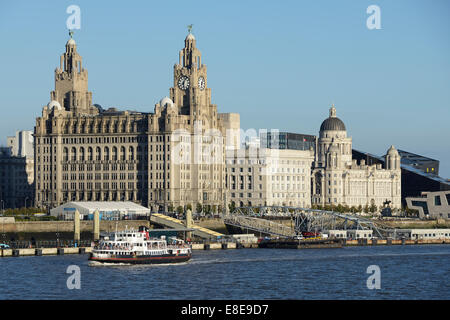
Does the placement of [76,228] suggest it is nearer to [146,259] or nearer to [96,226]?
[96,226]

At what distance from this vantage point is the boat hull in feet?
460

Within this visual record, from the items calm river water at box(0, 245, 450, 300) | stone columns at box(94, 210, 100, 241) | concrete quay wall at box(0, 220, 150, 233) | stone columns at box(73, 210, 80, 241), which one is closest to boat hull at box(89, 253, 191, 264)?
calm river water at box(0, 245, 450, 300)

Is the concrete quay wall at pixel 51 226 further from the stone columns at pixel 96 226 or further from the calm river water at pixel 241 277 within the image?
the calm river water at pixel 241 277

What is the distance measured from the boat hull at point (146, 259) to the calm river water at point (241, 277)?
1.49 m

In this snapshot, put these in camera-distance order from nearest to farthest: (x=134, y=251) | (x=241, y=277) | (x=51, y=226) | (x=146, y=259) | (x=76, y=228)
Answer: (x=241, y=277), (x=134, y=251), (x=146, y=259), (x=76, y=228), (x=51, y=226)

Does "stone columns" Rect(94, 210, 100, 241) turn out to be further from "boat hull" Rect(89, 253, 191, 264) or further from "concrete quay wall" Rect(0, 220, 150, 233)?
"boat hull" Rect(89, 253, 191, 264)

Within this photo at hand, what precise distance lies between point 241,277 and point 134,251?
21116 mm

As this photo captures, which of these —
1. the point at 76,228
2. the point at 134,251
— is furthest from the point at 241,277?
the point at 76,228

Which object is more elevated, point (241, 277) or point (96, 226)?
point (96, 226)

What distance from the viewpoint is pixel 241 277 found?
126438 mm

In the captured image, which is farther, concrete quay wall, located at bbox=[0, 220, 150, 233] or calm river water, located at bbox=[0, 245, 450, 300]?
concrete quay wall, located at bbox=[0, 220, 150, 233]

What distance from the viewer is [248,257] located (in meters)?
158

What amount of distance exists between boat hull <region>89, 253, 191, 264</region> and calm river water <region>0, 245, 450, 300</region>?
1.49 meters
